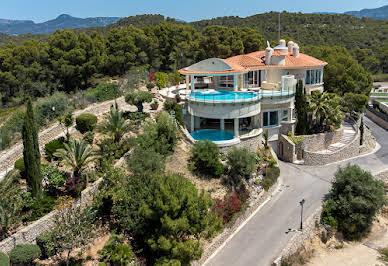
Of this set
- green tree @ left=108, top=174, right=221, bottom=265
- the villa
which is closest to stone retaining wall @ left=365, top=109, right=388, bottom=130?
the villa

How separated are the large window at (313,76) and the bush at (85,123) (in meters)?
26.5

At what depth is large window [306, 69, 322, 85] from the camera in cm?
3981

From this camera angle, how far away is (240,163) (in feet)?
85.7

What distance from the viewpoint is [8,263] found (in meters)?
16.2

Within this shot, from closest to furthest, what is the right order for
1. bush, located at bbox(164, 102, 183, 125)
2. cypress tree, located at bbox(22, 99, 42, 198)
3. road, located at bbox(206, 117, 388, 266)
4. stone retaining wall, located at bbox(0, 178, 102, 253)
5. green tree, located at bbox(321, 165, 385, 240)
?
1. stone retaining wall, located at bbox(0, 178, 102, 253)
2. cypress tree, located at bbox(22, 99, 42, 198)
3. road, located at bbox(206, 117, 388, 266)
4. green tree, located at bbox(321, 165, 385, 240)
5. bush, located at bbox(164, 102, 183, 125)

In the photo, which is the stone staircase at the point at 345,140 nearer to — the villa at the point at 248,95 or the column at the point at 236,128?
the villa at the point at 248,95

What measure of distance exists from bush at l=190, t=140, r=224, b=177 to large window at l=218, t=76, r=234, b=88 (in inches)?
512

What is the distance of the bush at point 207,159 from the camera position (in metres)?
25.9

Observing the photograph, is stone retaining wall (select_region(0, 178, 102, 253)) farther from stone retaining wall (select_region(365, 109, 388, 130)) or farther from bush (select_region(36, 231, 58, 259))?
stone retaining wall (select_region(365, 109, 388, 130))

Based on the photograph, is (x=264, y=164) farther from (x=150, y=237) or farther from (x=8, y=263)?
(x=8, y=263)

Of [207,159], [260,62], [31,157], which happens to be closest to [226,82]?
[260,62]

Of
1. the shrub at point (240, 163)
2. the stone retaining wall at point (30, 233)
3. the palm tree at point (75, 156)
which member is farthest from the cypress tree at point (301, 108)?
the stone retaining wall at point (30, 233)

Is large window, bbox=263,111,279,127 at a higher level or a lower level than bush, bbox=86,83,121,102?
lower

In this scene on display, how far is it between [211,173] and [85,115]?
12.3 m
